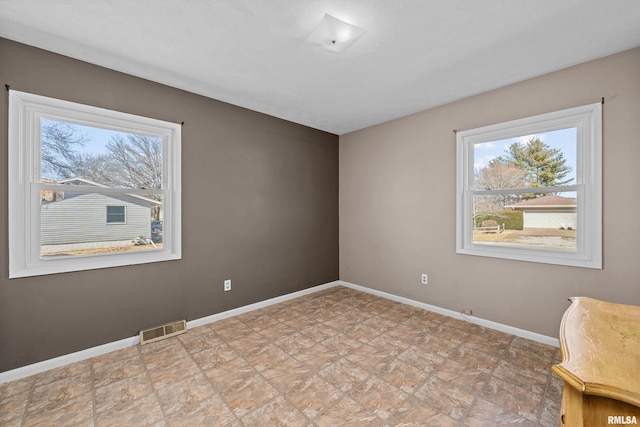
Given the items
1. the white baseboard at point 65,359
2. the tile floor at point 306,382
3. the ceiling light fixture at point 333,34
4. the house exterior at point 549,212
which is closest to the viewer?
the tile floor at point 306,382

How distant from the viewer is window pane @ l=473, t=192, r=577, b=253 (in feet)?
8.54

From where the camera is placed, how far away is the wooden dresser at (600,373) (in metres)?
0.90

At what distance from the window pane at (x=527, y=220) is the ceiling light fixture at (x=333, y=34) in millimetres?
2253

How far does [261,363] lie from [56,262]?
194 centimetres

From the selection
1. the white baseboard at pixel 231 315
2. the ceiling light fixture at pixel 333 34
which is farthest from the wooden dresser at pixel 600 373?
the ceiling light fixture at pixel 333 34

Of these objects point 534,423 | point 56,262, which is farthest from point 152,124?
point 534,423

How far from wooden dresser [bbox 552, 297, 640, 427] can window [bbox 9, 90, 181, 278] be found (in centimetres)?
313

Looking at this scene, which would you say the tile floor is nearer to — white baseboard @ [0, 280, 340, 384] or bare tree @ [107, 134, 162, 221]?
white baseboard @ [0, 280, 340, 384]

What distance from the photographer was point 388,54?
2322 mm

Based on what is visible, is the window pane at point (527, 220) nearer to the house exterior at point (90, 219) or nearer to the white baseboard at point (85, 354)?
the white baseboard at point (85, 354)

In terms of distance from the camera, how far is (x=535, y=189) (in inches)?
108

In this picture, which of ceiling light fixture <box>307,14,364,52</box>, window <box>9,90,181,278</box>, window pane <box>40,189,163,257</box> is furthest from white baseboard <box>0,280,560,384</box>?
ceiling light fixture <box>307,14,364,52</box>

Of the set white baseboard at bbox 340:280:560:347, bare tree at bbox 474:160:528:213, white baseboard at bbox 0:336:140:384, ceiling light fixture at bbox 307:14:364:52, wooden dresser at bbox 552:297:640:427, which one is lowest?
white baseboard at bbox 0:336:140:384

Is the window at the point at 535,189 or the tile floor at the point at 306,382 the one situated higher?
the window at the point at 535,189
